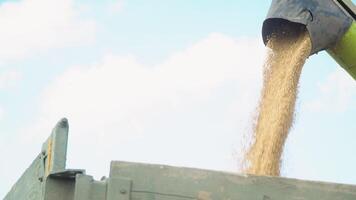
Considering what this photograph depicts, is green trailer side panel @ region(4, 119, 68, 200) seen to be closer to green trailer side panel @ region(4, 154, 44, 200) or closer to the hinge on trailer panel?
green trailer side panel @ region(4, 154, 44, 200)

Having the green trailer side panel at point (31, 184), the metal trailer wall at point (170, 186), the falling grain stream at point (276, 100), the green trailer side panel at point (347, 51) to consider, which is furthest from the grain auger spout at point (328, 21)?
the green trailer side panel at point (31, 184)

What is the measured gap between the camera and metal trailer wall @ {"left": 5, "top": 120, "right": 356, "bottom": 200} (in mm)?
2027

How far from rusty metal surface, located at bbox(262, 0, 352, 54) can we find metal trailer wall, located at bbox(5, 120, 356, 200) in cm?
164

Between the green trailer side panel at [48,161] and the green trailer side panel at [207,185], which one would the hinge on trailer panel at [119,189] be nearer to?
the green trailer side panel at [207,185]

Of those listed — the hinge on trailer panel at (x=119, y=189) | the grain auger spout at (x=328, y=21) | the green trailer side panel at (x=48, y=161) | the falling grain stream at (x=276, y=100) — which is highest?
the grain auger spout at (x=328, y=21)

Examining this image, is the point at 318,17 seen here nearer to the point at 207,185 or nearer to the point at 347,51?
the point at 347,51

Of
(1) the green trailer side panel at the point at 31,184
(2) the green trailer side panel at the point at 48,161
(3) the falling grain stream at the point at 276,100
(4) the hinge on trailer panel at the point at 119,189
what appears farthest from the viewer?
(3) the falling grain stream at the point at 276,100

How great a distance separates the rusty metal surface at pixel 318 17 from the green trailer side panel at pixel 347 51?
0.11ft

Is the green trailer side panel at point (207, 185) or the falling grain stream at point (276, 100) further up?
the falling grain stream at point (276, 100)

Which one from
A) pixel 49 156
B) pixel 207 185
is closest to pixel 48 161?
pixel 49 156

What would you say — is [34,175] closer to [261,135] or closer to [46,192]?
[46,192]

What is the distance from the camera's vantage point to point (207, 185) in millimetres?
2059

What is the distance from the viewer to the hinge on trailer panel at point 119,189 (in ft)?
Result: 6.59

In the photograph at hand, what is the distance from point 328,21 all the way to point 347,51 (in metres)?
0.22
